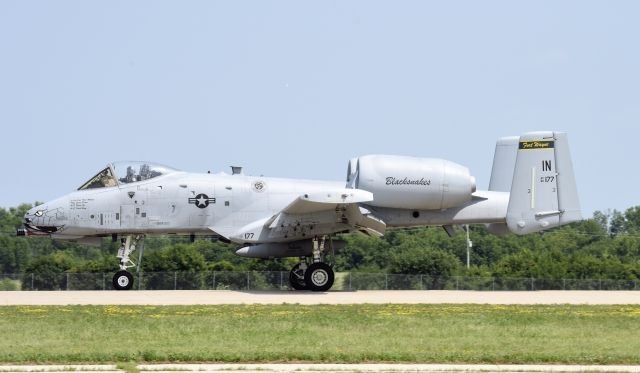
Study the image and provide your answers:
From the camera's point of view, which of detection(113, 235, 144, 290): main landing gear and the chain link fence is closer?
detection(113, 235, 144, 290): main landing gear

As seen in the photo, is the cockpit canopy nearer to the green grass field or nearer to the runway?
the runway

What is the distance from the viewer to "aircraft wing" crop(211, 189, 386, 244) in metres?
27.5

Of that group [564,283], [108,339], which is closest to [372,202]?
[564,283]

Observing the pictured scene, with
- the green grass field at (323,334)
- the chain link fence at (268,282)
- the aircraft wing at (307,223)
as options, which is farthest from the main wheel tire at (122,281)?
the green grass field at (323,334)

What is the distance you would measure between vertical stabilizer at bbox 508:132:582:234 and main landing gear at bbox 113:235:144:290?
34.3 feet

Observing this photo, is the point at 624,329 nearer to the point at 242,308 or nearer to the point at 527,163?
the point at 242,308

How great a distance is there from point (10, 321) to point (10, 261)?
4923cm

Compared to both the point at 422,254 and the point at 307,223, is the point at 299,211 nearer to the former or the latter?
the point at 307,223

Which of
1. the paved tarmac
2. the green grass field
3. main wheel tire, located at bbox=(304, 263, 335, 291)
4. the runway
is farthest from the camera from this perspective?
main wheel tire, located at bbox=(304, 263, 335, 291)

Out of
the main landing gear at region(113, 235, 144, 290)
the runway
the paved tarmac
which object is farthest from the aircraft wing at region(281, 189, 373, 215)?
the paved tarmac

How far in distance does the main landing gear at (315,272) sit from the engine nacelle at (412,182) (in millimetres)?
1826

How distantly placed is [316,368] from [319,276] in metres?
12.9

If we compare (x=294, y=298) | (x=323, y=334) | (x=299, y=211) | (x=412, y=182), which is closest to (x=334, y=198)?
(x=299, y=211)

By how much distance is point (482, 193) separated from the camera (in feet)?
98.4
